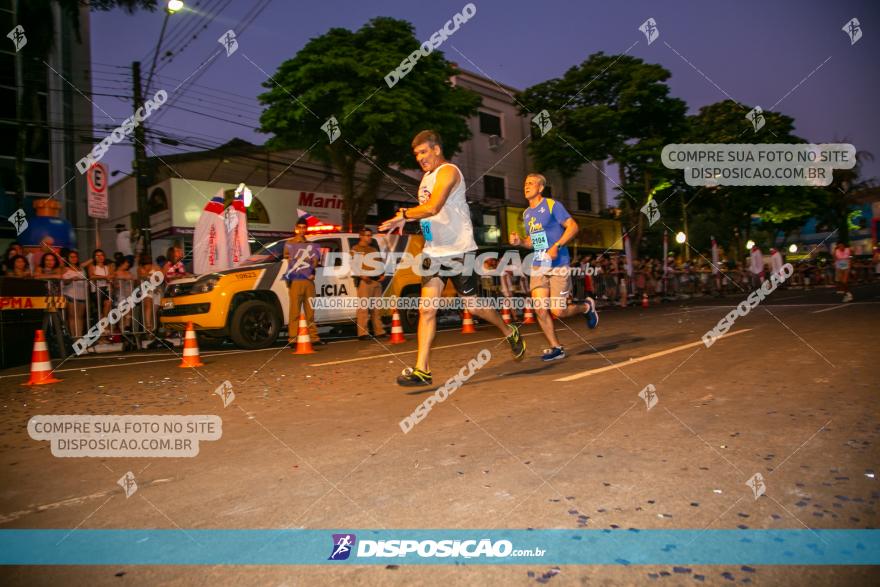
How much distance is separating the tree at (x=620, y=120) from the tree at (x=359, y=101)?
36.9 ft

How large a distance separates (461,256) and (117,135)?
13660 mm

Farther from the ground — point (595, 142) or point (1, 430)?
point (595, 142)

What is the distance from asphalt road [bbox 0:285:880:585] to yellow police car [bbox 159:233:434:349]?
3.34 m

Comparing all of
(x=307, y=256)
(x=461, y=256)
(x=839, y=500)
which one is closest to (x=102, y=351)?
(x=307, y=256)

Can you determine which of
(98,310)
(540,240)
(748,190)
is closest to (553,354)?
(540,240)

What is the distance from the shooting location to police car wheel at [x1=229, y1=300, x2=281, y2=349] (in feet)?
30.8

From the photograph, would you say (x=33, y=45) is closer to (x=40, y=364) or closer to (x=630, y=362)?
(x=40, y=364)

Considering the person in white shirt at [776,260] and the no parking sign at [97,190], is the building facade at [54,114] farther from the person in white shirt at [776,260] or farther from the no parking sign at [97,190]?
the person in white shirt at [776,260]

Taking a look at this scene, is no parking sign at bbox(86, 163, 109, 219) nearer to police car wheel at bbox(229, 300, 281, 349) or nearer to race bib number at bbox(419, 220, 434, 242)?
police car wheel at bbox(229, 300, 281, 349)

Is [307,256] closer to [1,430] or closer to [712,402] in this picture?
[1,430]

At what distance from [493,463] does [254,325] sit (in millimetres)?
7509

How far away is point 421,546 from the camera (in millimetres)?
2070

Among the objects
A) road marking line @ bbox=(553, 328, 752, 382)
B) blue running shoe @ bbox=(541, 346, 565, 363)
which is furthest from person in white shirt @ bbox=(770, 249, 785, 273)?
blue running shoe @ bbox=(541, 346, 565, 363)

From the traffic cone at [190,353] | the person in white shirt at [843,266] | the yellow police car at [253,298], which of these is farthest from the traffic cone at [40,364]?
the person in white shirt at [843,266]
